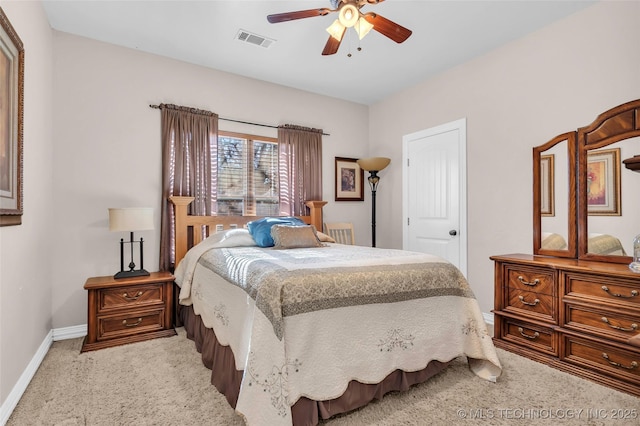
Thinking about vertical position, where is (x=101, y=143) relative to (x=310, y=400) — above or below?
above

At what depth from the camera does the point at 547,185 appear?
2.90 m

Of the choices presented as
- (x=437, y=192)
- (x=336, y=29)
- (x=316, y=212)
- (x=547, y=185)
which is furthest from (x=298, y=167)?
(x=547, y=185)

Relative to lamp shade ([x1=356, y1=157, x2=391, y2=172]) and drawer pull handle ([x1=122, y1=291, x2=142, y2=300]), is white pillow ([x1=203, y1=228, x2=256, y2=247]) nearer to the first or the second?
drawer pull handle ([x1=122, y1=291, x2=142, y2=300])

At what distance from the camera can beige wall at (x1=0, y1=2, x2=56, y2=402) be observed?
6.22 ft

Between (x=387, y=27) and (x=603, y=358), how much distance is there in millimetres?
2614

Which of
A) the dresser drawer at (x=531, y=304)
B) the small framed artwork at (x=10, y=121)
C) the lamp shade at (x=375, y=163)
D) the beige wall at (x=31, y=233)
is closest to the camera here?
the small framed artwork at (x=10, y=121)

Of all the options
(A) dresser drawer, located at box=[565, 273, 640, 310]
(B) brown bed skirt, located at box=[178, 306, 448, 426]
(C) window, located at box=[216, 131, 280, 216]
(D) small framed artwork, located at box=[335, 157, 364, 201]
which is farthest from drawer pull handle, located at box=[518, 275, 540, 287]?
(C) window, located at box=[216, 131, 280, 216]

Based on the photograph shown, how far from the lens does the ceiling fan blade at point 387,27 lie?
2131mm

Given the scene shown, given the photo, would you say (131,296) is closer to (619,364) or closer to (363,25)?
(363,25)

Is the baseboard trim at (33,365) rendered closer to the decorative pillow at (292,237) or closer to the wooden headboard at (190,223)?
the wooden headboard at (190,223)

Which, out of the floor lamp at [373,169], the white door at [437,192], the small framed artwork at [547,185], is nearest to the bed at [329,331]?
the small framed artwork at [547,185]

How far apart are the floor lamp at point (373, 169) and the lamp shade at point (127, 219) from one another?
8.96 feet

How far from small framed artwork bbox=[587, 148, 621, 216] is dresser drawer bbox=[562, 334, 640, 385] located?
970mm

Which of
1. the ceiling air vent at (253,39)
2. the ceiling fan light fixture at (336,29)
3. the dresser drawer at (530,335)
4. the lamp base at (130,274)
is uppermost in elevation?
the ceiling air vent at (253,39)
